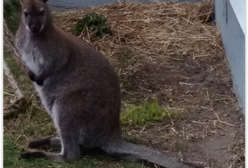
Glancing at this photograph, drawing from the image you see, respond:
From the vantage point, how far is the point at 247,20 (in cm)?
547

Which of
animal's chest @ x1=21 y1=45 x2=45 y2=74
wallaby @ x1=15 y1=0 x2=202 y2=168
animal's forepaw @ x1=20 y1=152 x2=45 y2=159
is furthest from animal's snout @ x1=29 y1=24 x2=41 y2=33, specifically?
animal's forepaw @ x1=20 y1=152 x2=45 y2=159

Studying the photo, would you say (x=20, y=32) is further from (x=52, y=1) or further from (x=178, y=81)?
(x=52, y=1)

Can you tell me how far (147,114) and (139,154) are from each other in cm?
98

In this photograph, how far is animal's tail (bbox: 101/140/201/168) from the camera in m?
4.83

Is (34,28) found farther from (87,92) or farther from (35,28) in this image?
(87,92)

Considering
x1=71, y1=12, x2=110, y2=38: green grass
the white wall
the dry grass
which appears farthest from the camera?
x1=71, y1=12, x2=110, y2=38: green grass

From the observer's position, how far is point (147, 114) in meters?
5.95

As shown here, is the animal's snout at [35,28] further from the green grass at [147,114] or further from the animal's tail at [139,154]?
the green grass at [147,114]

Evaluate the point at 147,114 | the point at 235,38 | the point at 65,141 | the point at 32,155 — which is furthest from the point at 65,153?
the point at 235,38

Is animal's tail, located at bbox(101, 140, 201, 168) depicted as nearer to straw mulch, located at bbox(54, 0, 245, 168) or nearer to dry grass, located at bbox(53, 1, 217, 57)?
straw mulch, located at bbox(54, 0, 245, 168)

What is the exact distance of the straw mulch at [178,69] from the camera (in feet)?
18.4

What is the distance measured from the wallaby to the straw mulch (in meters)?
0.55

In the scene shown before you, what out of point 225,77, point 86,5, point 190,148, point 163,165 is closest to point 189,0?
point 86,5

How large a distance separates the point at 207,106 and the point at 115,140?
1449 millimetres
